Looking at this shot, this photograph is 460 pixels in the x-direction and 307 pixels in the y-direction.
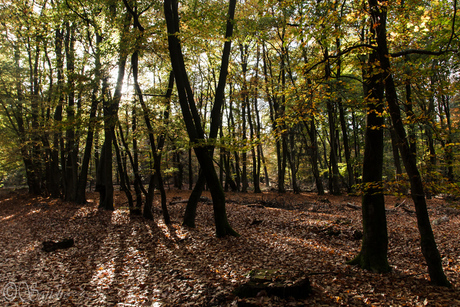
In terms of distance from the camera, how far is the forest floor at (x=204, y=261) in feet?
15.4

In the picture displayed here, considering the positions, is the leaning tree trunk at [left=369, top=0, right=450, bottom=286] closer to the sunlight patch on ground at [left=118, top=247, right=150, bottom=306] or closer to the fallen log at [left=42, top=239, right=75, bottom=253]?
the sunlight patch on ground at [left=118, top=247, right=150, bottom=306]

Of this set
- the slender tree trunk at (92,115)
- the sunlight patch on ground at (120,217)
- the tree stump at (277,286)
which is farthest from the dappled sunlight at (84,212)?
the tree stump at (277,286)

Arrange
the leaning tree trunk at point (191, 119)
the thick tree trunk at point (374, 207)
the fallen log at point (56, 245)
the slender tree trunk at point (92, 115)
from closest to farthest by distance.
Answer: the thick tree trunk at point (374, 207) < the fallen log at point (56, 245) < the leaning tree trunk at point (191, 119) < the slender tree trunk at point (92, 115)

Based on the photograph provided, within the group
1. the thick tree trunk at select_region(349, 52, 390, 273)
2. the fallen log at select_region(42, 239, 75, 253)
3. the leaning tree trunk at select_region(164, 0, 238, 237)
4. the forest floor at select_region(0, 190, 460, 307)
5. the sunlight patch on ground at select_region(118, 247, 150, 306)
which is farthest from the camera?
the leaning tree trunk at select_region(164, 0, 238, 237)

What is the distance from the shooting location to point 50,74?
53.7ft

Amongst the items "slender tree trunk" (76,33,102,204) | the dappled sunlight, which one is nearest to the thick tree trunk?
"slender tree trunk" (76,33,102,204)

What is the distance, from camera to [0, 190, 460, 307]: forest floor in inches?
185

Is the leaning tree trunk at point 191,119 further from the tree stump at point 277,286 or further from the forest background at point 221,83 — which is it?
the tree stump at point 277,286

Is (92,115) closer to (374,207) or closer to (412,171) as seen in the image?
(374,207)

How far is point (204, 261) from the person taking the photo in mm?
6531

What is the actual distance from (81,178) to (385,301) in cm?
1505

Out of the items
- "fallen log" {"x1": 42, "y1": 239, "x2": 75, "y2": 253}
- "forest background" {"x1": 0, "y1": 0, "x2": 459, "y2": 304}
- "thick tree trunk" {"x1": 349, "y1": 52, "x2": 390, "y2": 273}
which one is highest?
"forest background" {"x1": 0, "y1": 0, "x2": 459, "y2": 304}

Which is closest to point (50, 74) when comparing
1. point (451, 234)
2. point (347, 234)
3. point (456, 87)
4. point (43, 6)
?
point (43, 6)

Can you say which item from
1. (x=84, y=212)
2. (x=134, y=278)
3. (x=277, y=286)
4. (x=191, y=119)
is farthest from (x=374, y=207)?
(x=84, y=212)
